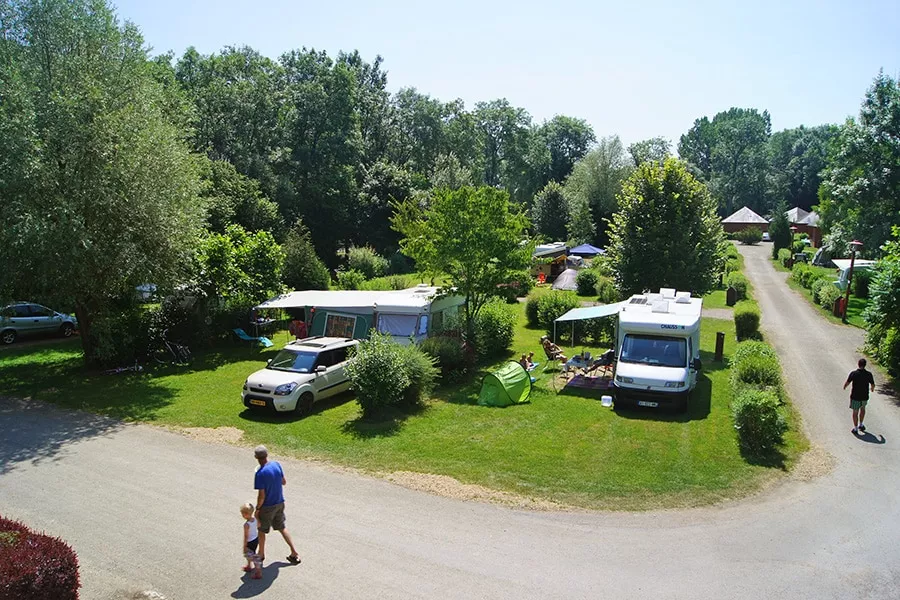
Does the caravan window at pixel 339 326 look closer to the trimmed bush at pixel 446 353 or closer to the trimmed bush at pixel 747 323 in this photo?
the trimmed bush at pixel 446 353

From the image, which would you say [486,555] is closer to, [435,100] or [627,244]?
[627,244]

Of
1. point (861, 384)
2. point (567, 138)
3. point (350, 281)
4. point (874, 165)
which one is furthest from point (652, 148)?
point (861, 384)

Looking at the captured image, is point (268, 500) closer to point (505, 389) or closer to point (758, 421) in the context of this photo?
point (505, 389)

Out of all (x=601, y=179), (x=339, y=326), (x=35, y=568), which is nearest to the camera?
(x=35, y=568)

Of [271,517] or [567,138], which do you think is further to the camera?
[567,138]

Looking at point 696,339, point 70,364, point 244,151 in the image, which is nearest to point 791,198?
point 244,151
